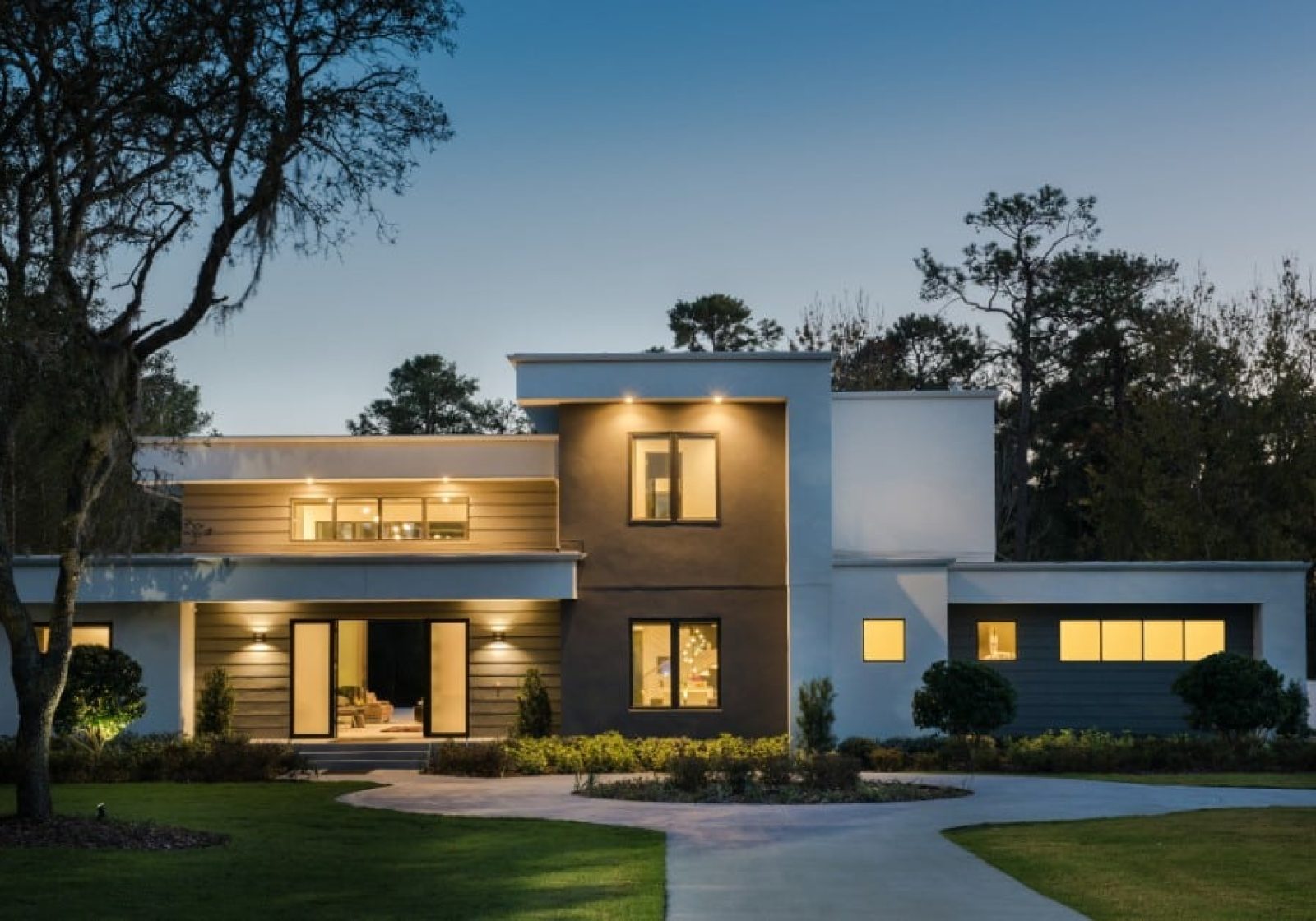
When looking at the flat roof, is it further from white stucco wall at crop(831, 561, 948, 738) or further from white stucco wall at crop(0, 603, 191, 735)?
white stucco wall at crop(0, 603, 191, 735)

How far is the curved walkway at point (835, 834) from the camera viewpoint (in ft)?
37.6

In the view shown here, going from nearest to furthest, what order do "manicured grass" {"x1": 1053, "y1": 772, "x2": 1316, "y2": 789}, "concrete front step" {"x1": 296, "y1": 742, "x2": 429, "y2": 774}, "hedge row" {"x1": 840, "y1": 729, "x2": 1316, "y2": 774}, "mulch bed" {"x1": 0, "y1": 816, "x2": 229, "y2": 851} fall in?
"mulch bed" {"x1": 0, "y1": 816, "x2": 229, "y2": 851} → "manicured grass" {"x1": 1053, "y1": 772, "x2": 1316, "y2": 789} → "hedge row" {"x1": 840, "y1": 729, "x2": 1316, "y2": 774} → "concrete front step" {"x1": 296, "y1": 742, "x2": 429, "y2": 774}

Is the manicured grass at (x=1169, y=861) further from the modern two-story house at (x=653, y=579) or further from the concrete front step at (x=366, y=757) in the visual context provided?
the concrete front step at (x=366, y=757)

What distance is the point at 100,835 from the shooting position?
14.7 metres

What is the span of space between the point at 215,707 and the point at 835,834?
1309cm

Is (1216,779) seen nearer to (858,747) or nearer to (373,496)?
(858,747)

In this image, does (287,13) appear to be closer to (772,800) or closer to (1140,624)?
(772,800)

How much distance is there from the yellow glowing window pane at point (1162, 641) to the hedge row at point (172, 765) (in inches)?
558

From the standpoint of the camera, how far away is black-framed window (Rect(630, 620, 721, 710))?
25594 millimetres

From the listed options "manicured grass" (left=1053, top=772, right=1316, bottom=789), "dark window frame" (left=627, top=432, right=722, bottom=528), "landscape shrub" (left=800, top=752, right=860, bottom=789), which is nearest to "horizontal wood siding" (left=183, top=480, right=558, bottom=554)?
"dark window frame" (left=627, top=432, right=722, bottom=528)

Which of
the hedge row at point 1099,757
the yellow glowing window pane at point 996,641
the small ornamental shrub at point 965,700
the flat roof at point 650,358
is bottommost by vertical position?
the hedge row at point 1099,757

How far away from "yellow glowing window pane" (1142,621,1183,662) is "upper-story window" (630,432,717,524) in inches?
311

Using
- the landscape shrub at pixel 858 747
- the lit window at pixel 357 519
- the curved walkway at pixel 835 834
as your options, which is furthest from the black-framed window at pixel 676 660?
the lit window at pixel 357 519

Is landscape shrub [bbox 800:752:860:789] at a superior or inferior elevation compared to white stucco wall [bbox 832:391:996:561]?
inferior
